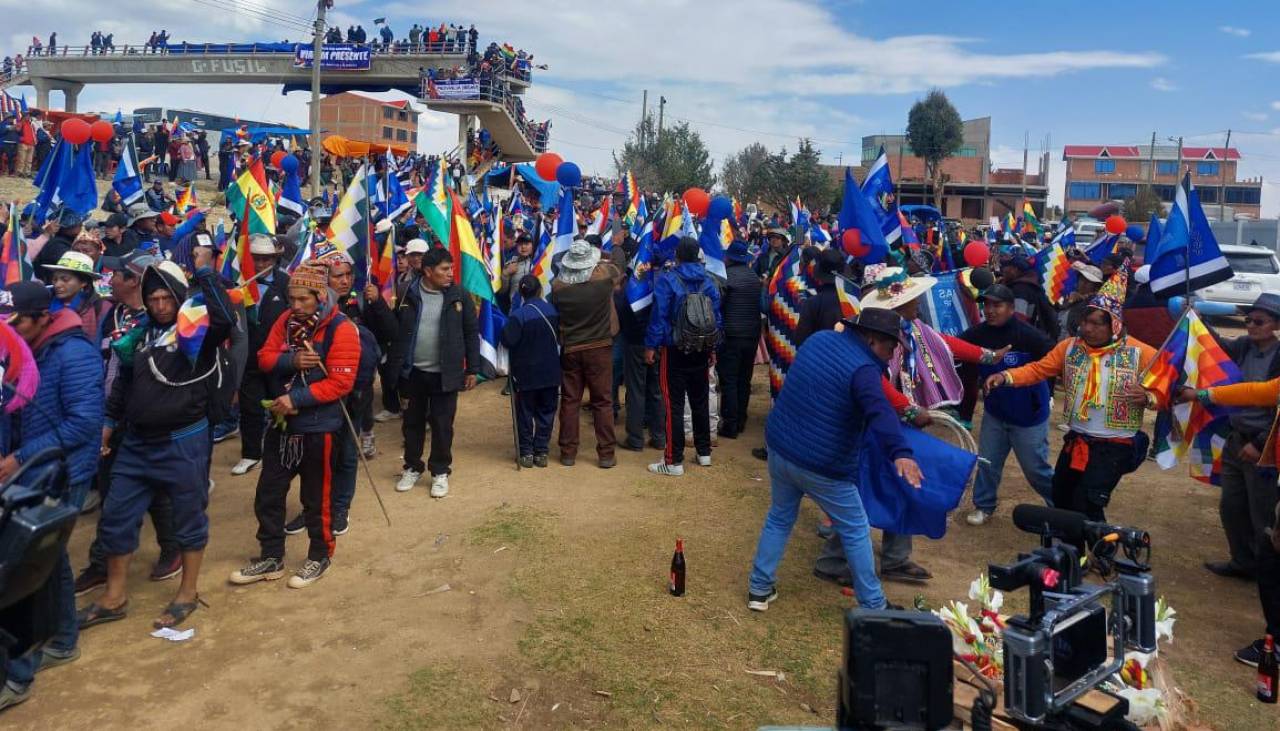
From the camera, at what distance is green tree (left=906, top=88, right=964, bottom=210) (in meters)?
48.2

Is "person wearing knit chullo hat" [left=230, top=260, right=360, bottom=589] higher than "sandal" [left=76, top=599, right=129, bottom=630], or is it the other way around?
"person wearing knit chullo hat" [left=230, top=260, right=360, bottom=589]

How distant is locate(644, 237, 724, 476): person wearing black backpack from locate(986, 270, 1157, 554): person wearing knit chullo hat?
9.47 feet

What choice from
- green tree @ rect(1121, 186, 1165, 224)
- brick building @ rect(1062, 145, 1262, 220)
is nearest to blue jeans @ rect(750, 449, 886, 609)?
green tree @ rect(1121, 186, 1165, 224)

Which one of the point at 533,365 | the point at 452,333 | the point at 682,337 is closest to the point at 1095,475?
the point at 682,337

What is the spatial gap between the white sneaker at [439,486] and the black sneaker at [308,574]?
5.16 ft

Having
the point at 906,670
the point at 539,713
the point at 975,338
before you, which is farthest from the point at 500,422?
the point at 906,670

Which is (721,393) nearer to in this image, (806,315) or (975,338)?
(806,315)

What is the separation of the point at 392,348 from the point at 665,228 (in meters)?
3.00

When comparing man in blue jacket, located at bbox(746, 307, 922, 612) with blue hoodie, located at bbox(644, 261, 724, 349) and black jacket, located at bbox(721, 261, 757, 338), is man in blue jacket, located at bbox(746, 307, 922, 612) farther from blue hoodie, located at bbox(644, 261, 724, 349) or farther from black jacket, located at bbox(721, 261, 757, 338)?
black jacket, located at bbox(721, 261, 757, 338)

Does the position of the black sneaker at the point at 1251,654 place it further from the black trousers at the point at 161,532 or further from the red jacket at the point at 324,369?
the black trousers at the point at 161,532

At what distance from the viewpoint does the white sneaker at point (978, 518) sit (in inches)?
271

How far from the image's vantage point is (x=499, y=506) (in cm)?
687

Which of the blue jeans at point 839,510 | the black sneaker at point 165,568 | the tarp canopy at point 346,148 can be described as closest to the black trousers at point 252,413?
the black sneaker at point 165,568

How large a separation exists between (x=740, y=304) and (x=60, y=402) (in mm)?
5713
